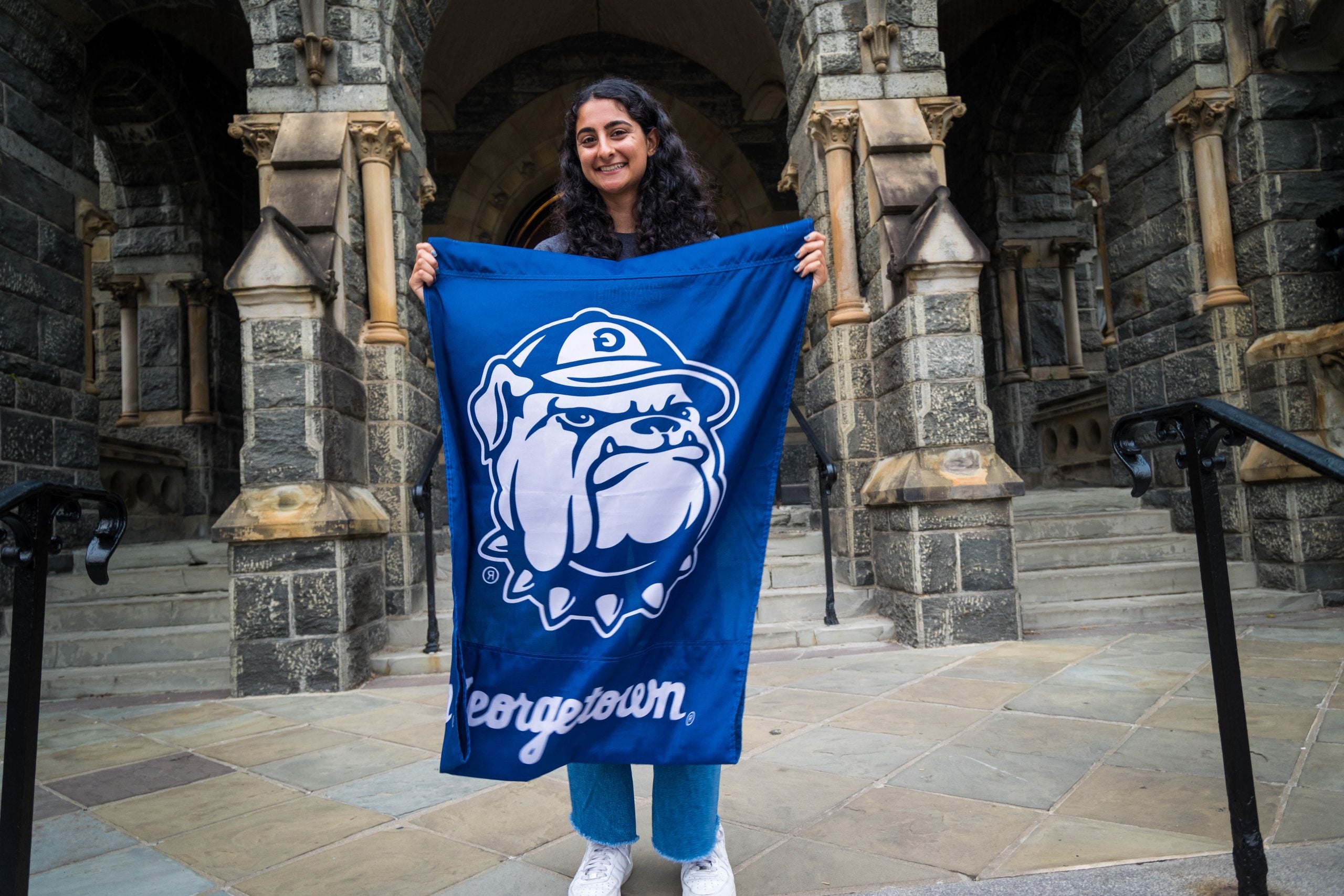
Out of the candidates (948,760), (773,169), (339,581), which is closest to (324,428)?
(339,581)

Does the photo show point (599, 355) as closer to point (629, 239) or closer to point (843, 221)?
point (629, 239)

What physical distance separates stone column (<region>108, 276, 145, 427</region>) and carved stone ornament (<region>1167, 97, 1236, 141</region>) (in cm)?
906

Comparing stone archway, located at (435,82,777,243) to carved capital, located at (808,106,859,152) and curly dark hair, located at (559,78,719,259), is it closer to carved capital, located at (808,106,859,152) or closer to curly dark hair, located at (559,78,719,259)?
carved capital, located at (808,106,859,152)

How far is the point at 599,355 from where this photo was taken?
167cm

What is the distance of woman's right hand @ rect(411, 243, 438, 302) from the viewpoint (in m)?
1.70

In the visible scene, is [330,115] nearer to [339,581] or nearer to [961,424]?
[339,581]

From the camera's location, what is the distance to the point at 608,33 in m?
8.78

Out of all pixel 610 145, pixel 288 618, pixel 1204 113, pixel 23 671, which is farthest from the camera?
pixel 1204 113

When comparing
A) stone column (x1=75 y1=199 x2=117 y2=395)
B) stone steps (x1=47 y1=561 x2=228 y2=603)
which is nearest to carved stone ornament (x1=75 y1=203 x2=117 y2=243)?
stone column (x1=75 y1=199 x2=117 y2=395)

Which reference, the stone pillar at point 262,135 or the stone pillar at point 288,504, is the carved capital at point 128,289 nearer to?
the stone pillar at point 262,135

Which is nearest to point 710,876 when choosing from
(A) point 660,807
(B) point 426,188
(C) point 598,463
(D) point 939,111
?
(A) point 660,807

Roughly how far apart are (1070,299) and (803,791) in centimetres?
802

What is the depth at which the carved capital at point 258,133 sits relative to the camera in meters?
4.72

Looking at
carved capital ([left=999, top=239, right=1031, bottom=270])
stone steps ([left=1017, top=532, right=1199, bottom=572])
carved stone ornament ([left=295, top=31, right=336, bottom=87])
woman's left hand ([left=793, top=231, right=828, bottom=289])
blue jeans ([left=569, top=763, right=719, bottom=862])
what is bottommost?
blue jeans ([left=569, top=763, right=719, bottom=862])
